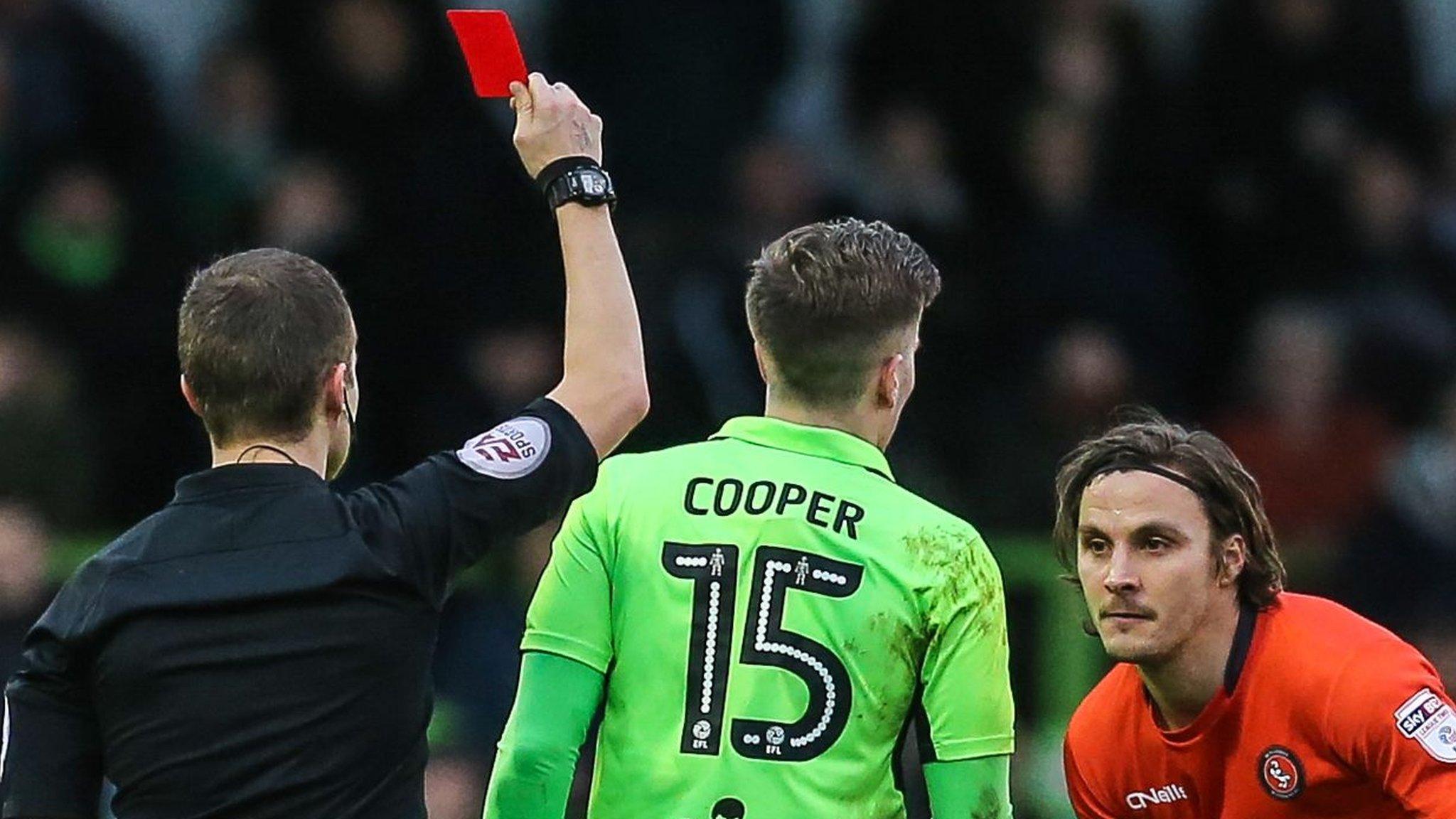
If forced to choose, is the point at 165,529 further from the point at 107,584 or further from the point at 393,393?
the point at 393,393

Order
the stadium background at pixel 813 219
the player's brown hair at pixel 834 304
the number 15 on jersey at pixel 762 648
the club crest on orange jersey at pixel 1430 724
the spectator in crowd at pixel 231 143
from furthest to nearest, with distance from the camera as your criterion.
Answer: the spectator in crowd at pixel 231 143 → the stadium background at pixel 813 219 → the club crest on orange jersey at pixel 1430 724 → the player's brown hair at pixel 834 304 → the number 15 on jersey at pixel 762 648

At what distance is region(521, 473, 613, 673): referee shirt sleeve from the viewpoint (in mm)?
3715

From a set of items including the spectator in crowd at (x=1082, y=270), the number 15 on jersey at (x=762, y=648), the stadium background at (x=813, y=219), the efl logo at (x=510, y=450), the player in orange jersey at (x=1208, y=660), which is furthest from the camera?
the spectator in crowd at (x=1082, y=270)

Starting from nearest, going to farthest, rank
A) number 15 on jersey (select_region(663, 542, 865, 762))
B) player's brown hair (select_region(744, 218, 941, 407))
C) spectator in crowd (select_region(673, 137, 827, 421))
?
number 15 on jersey (select_region(663, 542, 865, 762))
player's brown hair (select_region(744, 218, 941, 407))
spectator in crowd (select_region(673, 137, 827, 421))

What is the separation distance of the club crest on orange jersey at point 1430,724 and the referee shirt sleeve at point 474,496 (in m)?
1.46

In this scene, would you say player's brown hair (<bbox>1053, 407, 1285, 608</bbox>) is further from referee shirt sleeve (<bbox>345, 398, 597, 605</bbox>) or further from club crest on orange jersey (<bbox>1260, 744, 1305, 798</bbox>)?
referee shirt sleeve (<bbox>345, 398, 597, 605</bbox>)

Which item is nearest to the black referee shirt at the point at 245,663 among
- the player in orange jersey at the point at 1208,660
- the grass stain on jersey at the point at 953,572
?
the grass stain on jersey at the point at 953,572

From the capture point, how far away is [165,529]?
324cm

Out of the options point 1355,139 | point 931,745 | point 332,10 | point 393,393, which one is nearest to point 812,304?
point 931,745

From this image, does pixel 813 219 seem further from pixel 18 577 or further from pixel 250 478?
pixel 250 478

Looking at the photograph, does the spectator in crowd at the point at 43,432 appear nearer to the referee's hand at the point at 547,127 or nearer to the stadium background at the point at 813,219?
the stadium background at the point at 813,219

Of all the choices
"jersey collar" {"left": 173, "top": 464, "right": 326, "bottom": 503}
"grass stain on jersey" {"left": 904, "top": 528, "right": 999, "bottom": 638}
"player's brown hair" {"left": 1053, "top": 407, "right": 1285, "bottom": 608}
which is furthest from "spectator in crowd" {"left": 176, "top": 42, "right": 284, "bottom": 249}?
"jersey collar" {"left": 173, "top": 464, "right": 326, "bottom": 503}

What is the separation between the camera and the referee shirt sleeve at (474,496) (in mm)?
3215

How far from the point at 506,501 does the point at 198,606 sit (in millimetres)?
415
